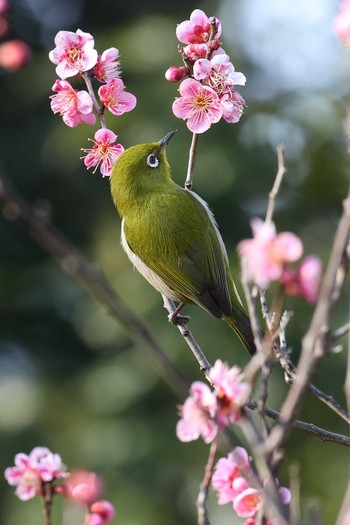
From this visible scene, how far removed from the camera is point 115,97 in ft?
8.68

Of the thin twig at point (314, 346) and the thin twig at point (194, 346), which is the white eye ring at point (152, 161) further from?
the thin twig at point (314, 346)

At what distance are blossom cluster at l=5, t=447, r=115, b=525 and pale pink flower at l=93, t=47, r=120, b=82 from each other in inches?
41.8

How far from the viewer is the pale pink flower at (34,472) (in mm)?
2037

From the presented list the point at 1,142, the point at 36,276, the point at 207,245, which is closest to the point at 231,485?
the point at 207,245

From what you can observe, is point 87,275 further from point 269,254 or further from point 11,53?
point 11,53

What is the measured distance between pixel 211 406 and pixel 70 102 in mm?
1224

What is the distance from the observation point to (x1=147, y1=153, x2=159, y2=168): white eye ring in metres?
3.68

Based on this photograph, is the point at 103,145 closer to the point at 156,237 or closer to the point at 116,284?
the point at 156,237

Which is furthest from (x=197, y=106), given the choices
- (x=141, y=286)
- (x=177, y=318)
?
(x=141, y=286)

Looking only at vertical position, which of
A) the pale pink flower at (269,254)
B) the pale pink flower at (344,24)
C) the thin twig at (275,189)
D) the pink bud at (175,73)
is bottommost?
the pale pink flower at (269,254)

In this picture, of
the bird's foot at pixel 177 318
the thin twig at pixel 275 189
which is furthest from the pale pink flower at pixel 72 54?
the bird's foot at pixel 177 318

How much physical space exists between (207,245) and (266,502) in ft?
7.32

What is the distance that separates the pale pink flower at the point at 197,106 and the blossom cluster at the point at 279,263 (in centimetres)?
91

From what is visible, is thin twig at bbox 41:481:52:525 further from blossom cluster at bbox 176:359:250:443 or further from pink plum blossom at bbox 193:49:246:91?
pink plum blossom at bbox 193:49:246:91
